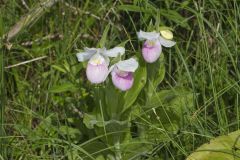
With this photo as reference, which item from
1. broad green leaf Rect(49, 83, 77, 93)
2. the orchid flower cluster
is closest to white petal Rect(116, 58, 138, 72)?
the orchid flower cluster

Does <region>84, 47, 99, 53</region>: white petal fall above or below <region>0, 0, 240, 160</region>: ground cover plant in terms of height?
above

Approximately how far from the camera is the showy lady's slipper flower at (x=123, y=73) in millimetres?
1570

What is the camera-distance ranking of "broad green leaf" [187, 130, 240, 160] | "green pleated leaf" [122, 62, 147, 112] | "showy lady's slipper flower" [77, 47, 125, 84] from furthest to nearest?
1. "green pleated leaf" [122, 62, 147, 112]
2. "showy lady's slipper flower" [77, 47, 125, 84]
3. "broad green leaf" [187, 130, 240, 160]

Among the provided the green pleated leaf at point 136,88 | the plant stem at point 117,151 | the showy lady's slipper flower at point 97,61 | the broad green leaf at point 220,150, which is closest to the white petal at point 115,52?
the showy lady's slipper flower at point 97,61

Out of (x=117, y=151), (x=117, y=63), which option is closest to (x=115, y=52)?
(x=117, y=63)

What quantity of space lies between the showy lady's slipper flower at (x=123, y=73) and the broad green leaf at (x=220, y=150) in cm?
32

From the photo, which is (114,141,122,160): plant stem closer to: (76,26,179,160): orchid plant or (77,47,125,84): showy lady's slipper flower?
(76,26,179,160): orchid plant

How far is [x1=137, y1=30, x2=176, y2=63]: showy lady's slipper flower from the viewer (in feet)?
5.39

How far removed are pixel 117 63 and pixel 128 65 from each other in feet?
0.13

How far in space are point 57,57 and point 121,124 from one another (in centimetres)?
54

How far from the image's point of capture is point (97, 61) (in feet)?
5.21

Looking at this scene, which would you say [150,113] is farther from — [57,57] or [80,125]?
[57,57]

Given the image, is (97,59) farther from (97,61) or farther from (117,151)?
(117,151)

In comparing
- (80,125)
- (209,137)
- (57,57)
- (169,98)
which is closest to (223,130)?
(209,137)
